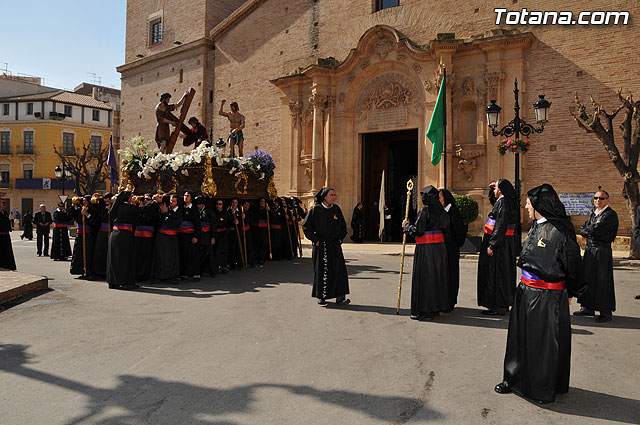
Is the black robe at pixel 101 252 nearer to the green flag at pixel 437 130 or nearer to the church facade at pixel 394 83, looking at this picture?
the green flag at pixel 437 130

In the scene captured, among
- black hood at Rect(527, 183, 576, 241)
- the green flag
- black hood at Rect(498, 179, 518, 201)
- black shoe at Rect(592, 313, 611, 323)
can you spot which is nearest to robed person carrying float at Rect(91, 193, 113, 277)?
black hood at Rect(498, 179, 518, 201)

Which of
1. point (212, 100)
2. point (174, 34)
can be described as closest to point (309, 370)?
point (212, 100)

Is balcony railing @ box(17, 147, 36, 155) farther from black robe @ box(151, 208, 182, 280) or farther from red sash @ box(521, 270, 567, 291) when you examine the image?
red sash @ box(521, 270, 567, 291)

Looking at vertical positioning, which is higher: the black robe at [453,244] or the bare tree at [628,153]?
the bare tree at [628,153]

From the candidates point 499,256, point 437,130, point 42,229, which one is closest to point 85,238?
point 42,229

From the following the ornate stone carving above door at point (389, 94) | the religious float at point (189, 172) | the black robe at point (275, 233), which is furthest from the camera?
the ornate stone carving above door at point (389, 94)

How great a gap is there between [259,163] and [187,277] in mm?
4614

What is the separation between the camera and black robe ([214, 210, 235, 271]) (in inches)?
485

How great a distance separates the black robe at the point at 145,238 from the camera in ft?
34.9

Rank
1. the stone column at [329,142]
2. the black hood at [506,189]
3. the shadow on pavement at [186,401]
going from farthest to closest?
the stone column at [329,142]
the black hood at [506,189]
the shadow on pavement at [186,401]

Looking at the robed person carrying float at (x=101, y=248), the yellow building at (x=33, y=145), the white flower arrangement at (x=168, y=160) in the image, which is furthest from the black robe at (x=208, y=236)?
the yellow building at (x=33, y=145)

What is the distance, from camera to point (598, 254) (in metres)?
7.95

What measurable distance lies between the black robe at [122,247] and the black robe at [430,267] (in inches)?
223

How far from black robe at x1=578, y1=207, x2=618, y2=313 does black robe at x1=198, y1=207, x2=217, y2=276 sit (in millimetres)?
7512
